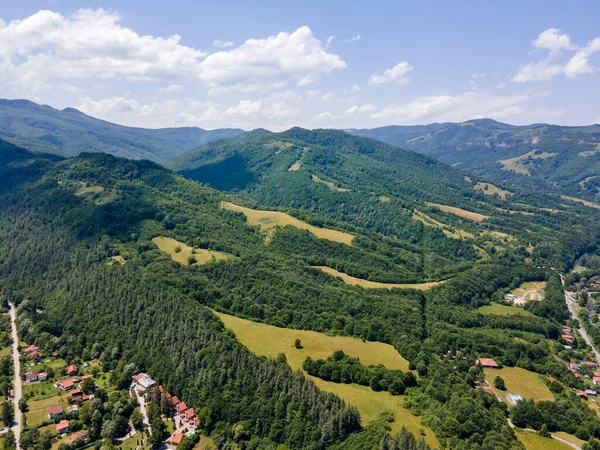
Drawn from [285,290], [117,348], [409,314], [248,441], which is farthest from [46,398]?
[409,314]

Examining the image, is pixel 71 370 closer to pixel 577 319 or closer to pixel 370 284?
pixel 370 284

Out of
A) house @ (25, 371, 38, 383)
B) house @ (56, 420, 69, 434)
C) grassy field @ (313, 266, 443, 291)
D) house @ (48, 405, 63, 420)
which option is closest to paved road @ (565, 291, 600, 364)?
grassy field @ (313, 266, 443, 291)

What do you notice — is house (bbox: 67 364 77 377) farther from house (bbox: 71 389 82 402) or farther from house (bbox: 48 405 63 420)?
house (bbox: 48 405 63 420)

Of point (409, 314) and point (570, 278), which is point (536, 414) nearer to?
point (409, 314)

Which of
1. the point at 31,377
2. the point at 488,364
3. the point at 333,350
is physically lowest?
the point at 31,377

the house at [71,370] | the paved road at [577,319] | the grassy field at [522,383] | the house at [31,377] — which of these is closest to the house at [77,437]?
the house at [71,370]

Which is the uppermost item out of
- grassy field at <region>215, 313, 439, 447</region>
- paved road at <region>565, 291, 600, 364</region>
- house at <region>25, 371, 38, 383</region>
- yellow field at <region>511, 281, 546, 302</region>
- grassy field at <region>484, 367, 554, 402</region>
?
grassy field at <region>215, 313, 439, 447</region>

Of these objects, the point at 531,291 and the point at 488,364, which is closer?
A: the point at 488,364

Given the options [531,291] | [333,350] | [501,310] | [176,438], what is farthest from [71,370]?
[531,291]
